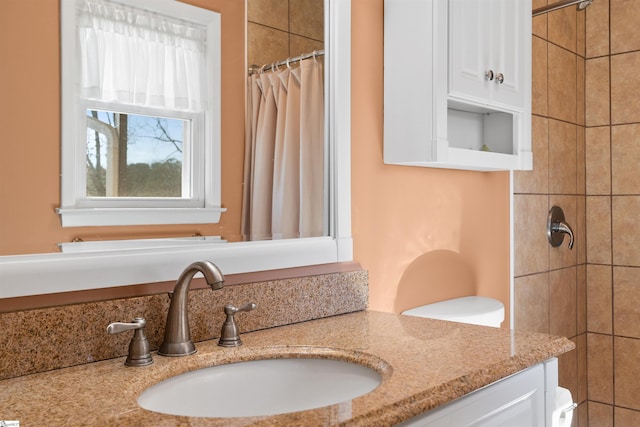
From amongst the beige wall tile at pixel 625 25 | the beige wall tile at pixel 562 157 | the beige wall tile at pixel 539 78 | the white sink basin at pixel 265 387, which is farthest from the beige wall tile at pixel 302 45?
the beige wall tile at pixel 625 25

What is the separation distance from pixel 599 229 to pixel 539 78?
0.79 meters

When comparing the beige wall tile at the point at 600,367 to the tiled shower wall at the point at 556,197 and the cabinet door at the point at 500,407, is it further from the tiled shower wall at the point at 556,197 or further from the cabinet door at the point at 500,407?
the cabinet door at the point at 500,407

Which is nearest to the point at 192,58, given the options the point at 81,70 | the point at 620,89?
the point at 81,70

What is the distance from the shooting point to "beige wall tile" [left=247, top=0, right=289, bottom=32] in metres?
1.40

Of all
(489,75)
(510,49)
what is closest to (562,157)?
(510,49)

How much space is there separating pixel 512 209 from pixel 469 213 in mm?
285

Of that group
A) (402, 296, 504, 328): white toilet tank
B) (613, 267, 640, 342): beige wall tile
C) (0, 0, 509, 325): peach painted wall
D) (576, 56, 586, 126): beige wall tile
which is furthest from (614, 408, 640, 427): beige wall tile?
(576, 56, 586, 126): beige wall tile

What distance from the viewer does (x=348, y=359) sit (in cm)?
114

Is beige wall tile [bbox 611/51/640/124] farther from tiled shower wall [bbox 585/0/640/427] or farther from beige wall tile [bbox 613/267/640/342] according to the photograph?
beige wall tile [bbox 613/267/640/342]

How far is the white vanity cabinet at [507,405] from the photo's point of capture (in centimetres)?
98

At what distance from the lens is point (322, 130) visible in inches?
61.7

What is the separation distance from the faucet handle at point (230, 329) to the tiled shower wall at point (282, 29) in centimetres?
57

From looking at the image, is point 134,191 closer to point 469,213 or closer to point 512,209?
point 469,213

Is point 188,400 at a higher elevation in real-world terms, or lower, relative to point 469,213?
lower
